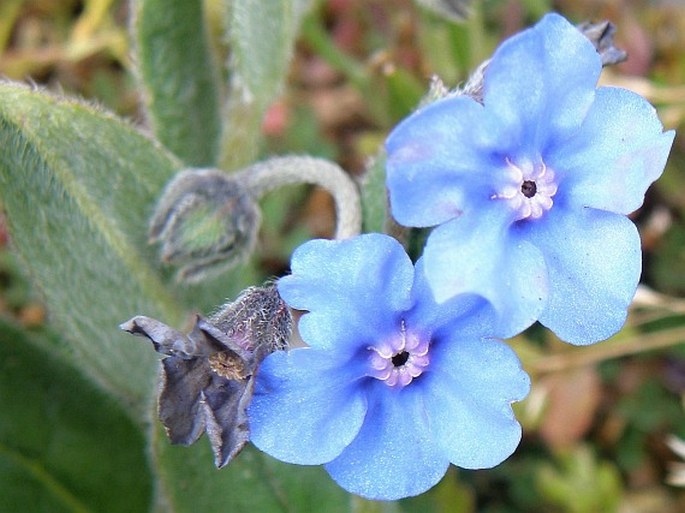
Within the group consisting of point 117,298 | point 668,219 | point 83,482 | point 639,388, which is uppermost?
point 117,298

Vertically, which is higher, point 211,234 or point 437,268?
point 437,268

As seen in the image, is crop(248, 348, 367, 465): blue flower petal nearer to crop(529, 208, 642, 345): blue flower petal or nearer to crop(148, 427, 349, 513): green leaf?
crop(529, 208, 642, 345): blue flower petal

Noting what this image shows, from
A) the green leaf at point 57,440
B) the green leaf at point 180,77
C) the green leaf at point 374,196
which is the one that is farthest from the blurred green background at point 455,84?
the green leaf at point 374,196

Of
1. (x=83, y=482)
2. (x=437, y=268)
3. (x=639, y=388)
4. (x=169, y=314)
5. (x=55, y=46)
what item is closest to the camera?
(x=437, y=268)

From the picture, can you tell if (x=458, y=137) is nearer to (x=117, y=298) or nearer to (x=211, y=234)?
(x=211, y=234)

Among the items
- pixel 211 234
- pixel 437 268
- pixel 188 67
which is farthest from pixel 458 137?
pixel 188 67

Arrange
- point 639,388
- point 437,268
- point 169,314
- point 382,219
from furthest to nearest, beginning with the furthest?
point 639,388, point 169,314, point 382,219, point 437,268

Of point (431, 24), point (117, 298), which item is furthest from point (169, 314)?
point (431, 24)

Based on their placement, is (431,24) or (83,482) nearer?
(83,482)
